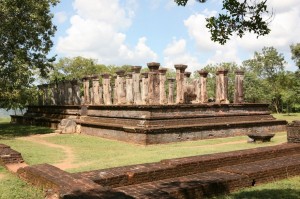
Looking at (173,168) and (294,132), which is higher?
(294,132)

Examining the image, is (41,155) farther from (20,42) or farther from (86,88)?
(86,88)

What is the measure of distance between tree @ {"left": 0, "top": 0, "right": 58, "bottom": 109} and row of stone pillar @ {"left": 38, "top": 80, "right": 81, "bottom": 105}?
4037 millimetres

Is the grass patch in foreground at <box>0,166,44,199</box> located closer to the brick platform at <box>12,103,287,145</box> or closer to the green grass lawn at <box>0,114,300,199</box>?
the green grass lawn at <box>0,114,300,199</box>

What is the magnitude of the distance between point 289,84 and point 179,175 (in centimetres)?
3745

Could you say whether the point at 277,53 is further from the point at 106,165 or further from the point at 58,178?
the point at 58,178

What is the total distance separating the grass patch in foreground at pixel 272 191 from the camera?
560cm

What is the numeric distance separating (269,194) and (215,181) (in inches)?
35.9

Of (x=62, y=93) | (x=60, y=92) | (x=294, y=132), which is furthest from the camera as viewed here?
(x=60, y=92)

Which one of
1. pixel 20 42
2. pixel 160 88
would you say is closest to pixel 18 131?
pixel 20 42

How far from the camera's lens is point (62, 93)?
82.2 feet

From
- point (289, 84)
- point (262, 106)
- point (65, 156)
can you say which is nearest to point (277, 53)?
point (289, 84)

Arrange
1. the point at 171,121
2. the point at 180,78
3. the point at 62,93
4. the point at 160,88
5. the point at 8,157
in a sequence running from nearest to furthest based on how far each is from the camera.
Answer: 1. the point at 8,157
2. the point at 171,121
3. the point at 180,78
4. the point at 160,88
5. the point at 62,93

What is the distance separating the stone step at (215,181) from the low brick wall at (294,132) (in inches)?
93.6

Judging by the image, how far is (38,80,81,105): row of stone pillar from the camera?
23422 millimetres
